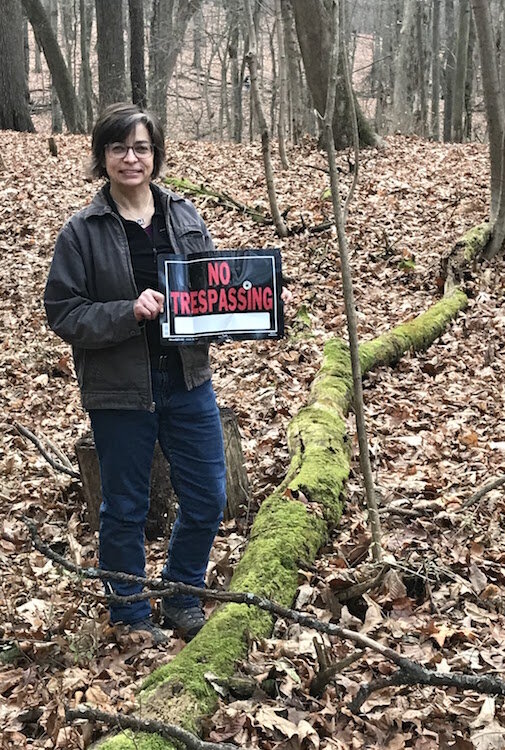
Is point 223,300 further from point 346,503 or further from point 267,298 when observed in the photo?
point 346,503

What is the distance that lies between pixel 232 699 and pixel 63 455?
9.74ft

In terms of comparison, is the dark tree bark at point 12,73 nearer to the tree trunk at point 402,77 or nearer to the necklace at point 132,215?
the tree trunk at point 402,77

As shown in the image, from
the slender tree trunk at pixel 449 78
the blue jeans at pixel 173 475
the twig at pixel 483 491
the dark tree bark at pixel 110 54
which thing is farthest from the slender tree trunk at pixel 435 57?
the blue jeans at pixel 173 475

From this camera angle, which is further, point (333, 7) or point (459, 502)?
point (459, 502)

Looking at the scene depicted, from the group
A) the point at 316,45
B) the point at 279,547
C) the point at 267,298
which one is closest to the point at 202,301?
the point at 267,298

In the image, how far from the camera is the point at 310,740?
100 inches

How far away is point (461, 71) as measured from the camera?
17.8 meters

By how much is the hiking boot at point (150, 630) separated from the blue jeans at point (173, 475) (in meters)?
0.03

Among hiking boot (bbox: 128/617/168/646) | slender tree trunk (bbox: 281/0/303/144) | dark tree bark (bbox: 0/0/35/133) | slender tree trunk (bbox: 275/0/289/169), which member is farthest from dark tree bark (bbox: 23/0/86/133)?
hiking boot (bbox: 128/617/168/646)

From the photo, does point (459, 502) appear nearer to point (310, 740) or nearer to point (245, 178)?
point (310, 740)

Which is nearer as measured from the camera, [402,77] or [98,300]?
[98,300]

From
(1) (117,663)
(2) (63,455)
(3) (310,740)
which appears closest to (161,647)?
(1) (117,663)

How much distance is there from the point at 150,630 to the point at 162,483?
1.20 meters

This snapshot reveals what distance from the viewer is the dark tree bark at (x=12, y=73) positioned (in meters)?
15.4
